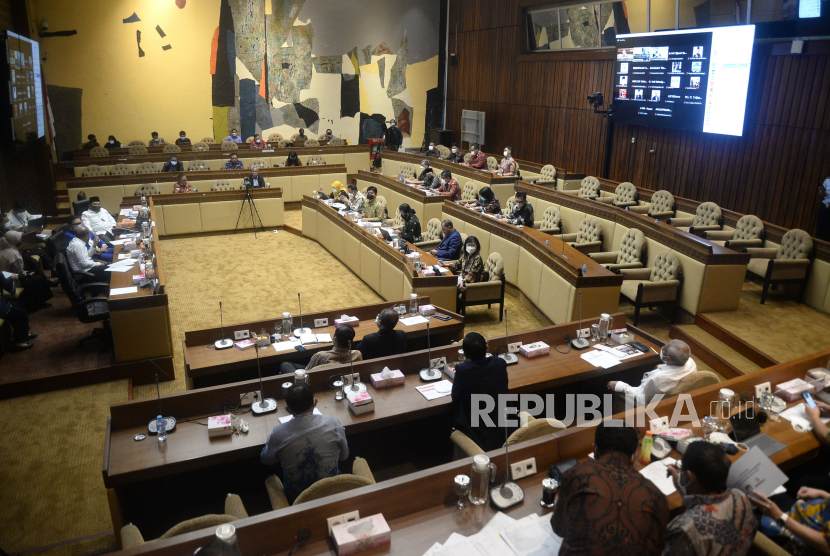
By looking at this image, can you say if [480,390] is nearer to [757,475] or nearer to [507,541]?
[507,541]

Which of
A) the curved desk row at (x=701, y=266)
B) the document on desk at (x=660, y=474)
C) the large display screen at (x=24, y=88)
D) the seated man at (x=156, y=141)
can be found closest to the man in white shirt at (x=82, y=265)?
the large display screen at (x=24, y=88)

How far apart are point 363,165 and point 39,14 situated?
27.1 feet

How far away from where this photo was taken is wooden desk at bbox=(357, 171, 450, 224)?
962 centimetres

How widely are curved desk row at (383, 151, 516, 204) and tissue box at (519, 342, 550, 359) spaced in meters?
6.21

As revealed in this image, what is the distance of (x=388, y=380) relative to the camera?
394 centimetres

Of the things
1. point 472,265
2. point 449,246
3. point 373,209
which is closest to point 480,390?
point 472,265

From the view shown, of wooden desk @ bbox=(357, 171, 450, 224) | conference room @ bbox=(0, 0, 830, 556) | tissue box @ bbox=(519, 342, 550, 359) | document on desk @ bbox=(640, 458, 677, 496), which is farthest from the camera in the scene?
wooden desk @ bbox=(357, 171, 450, 224)

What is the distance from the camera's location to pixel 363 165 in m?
14.6

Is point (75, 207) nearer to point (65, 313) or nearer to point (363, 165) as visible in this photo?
point (65, 313)

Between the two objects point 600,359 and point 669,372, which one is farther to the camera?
point 600,359

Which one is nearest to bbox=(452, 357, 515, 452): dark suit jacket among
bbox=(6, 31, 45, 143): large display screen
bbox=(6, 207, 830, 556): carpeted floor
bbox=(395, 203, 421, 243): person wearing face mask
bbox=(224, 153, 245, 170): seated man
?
bbox=(6, 207, 830, 556): carpeted floor

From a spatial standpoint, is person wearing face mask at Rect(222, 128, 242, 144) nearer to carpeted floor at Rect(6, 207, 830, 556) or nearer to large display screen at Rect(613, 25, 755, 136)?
carpeted floor at Rect(6, 207, 830, 556)

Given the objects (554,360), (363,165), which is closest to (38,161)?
(363,165)

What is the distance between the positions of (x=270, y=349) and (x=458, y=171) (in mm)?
7739
